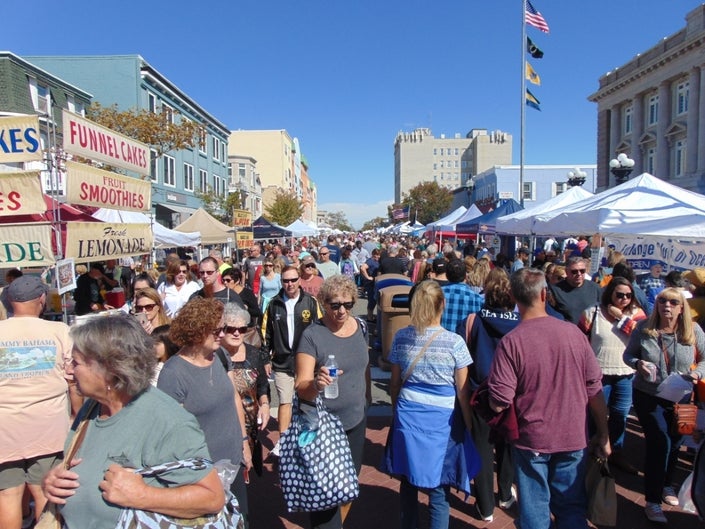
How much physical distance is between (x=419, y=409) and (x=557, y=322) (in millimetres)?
985

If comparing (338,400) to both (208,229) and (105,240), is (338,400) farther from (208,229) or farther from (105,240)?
(208,229)

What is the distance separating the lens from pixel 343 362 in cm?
312

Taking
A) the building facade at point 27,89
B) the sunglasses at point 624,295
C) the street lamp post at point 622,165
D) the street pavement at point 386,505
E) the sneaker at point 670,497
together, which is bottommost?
the street pavement at point 386,505

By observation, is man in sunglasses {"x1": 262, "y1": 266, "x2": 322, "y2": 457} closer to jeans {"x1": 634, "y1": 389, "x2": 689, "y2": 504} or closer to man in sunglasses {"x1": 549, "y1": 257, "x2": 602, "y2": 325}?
man in sunglasses {"x1": 549, "y1": 257, "x2": 602, "y2": 325}

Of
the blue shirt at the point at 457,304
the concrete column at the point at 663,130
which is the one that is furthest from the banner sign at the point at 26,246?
the concrete column at the point at 663,130

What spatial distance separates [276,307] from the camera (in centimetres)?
523

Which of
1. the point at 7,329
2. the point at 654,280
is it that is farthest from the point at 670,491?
the point at 7,329

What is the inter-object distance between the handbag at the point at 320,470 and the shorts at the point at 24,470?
1626 mm

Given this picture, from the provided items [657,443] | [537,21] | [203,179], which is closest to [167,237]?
[657,443]

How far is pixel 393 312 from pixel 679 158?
38407 mm

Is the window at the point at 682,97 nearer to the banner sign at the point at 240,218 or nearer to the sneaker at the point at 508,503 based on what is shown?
the banner sign at the point at 240,218

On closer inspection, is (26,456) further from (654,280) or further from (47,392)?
(654,280)

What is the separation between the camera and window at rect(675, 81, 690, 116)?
35234 mm

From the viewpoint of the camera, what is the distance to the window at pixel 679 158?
3519cm
